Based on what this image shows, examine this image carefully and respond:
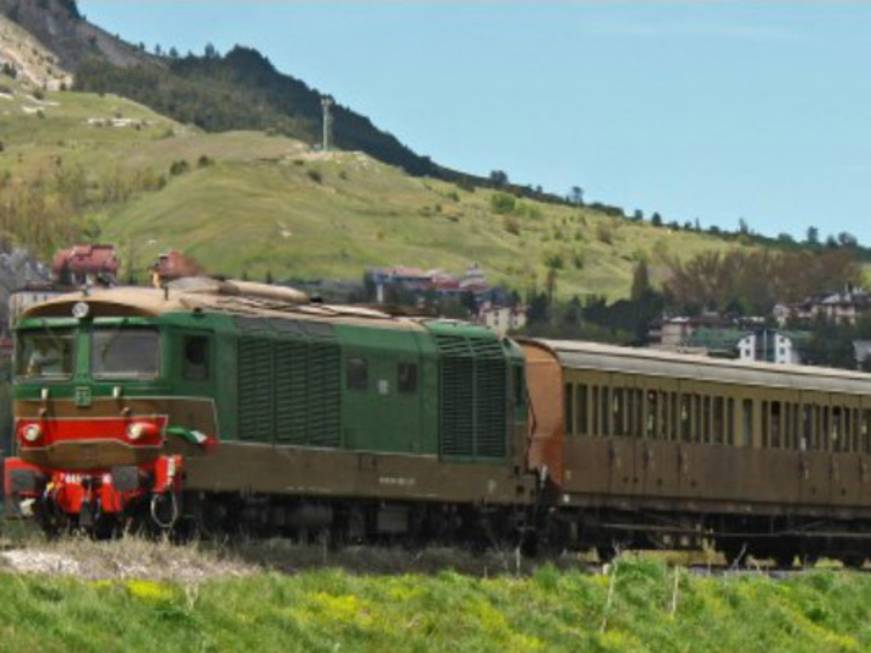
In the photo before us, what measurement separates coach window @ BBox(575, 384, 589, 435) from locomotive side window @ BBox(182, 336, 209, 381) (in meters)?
9.81

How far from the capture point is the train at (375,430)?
3020 cm

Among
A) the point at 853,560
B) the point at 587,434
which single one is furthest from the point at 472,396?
the point at 853,560

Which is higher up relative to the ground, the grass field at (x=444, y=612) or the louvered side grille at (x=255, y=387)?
the louvered side grille at (x=255, y=387)

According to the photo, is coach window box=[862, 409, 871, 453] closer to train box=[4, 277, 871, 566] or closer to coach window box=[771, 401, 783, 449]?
train box=[4, 277, 871, 566]

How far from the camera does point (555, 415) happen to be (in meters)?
38.4

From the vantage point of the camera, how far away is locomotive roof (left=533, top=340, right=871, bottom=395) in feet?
130

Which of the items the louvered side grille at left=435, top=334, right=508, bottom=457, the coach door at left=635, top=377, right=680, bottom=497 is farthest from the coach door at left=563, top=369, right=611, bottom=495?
the louvered side grille at left=435, top=334, right=508, bottom=457

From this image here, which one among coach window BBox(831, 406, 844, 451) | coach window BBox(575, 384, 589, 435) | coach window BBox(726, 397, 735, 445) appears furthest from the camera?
coach window BBox(831, 406, 844, 451)

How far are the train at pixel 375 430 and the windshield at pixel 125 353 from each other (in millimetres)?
25

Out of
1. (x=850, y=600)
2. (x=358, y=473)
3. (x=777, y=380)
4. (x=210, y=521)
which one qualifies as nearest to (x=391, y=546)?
(x=358, y=473)

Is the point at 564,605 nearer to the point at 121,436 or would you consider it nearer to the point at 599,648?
the point at 599,648

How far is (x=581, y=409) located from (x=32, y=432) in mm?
11063

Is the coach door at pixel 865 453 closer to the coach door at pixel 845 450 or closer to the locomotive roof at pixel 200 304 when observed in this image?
the coach door at pixel 845 450

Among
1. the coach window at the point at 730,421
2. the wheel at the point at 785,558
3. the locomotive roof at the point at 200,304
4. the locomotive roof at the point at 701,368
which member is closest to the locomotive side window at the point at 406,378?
the locomotive roof at the point at 200,304
